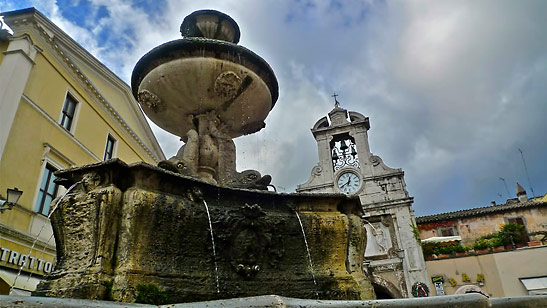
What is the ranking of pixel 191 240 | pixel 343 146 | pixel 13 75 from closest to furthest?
pixel 191 240, pixel 13 75, pixel 343 146

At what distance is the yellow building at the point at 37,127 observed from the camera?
9242 mm

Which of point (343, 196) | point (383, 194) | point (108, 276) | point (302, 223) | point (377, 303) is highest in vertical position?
point (383, 194)

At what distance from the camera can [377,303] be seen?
5.60 ft

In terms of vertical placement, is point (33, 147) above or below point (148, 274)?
above

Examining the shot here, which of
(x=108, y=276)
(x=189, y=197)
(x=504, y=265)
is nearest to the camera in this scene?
(x=108, y=276)

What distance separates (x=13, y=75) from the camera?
995 cm

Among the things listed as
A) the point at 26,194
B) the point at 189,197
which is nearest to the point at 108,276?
the point at 189,197

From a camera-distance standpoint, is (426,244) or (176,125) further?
(426,244)

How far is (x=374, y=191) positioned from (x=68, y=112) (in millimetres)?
16300

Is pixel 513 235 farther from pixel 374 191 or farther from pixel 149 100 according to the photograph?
pixel 149 100

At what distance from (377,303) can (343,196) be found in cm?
161

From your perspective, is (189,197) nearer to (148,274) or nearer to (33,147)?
(148,274)

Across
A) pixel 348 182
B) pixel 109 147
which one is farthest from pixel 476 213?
pixel 109 147

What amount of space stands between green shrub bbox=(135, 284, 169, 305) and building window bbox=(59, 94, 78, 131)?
1195 centimetres
